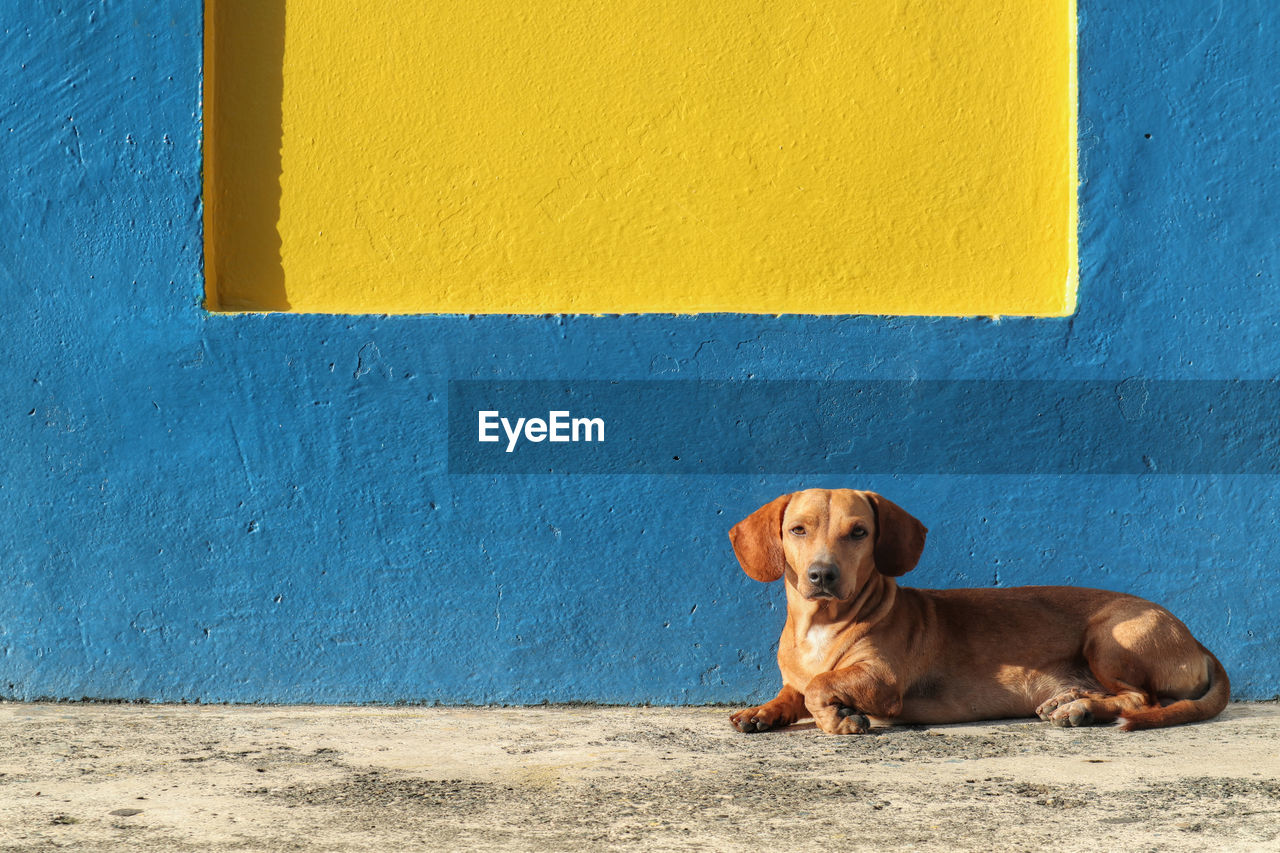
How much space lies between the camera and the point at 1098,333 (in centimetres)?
483

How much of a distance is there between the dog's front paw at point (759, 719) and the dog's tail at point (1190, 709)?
1.11 metres

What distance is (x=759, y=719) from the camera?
427 cm

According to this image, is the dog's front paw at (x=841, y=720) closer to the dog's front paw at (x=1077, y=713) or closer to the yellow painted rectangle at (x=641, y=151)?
the dog's front paw at (x=1077, y=713)

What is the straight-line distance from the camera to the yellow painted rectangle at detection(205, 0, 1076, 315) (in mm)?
4965

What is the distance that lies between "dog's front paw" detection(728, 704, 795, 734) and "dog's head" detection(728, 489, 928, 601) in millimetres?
410

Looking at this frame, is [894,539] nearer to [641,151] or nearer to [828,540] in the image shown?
[828,540]

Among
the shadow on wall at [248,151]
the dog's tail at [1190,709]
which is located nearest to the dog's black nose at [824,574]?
the dog's tail at [1190,709]

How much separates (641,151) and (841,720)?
7.40ft

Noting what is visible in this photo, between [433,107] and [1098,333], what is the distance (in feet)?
8.74

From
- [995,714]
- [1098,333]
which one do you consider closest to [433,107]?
[1098,333]

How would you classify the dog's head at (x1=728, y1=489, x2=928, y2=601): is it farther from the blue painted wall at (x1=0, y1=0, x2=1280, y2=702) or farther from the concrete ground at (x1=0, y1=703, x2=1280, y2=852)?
the concrete ground at (x1=0, y1=703, x2=1280, y2=852)

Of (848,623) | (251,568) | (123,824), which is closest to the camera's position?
(123,824)

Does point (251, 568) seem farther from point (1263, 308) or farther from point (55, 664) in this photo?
point (1263, 308)

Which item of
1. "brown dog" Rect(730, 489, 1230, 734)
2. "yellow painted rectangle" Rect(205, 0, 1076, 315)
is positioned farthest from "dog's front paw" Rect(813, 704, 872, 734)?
"yellow painted rectangle" Rect(205, 0, 1076, 315)
